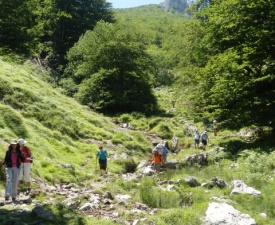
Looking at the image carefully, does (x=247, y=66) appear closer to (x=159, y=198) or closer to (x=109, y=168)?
(x=109, y=168)

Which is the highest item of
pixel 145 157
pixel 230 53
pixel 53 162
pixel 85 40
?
pixel 85 40

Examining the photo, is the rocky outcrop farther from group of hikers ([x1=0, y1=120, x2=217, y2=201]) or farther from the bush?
the bush

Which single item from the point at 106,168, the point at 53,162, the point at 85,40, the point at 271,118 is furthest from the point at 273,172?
the point at 85,40

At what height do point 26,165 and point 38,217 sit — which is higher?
point 26,165

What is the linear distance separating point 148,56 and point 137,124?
12702 millimetres

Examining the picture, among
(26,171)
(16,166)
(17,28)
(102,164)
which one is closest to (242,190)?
(16,166)

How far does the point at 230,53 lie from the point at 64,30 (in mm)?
39439

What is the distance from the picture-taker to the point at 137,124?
3731cm

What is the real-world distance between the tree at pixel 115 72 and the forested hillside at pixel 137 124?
0.44ft

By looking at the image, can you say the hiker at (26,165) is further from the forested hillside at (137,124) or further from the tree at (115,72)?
the tree at (115,72)

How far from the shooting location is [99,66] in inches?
1762

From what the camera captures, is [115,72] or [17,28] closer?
[17,28]

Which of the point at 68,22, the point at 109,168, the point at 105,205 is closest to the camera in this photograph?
the point at 105,205

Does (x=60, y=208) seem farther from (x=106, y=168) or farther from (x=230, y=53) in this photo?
(x=230, y=53)
